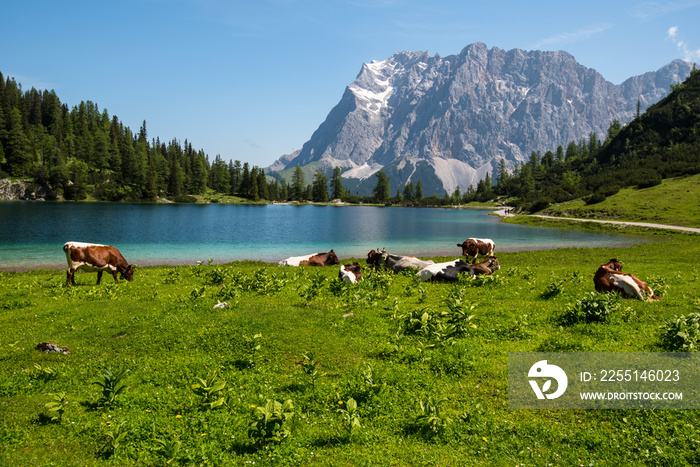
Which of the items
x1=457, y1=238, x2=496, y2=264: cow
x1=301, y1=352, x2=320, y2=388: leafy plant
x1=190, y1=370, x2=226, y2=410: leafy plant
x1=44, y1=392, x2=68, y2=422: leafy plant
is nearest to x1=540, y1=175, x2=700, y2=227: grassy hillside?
x1=457, y1=238, x2=496, y2=264: cow

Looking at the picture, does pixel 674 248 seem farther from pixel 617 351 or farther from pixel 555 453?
pixel 555 453

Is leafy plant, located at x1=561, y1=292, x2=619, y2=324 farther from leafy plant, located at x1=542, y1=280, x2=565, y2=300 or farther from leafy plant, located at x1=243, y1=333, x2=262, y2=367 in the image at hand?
leafy plant, located at x1=243, y1=333, x2=262, y2=367

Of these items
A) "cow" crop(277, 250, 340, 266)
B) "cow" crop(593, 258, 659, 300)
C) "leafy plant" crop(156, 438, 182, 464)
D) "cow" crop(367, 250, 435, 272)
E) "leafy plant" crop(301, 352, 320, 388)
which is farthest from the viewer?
"cow" crop(277, 250, 340, 266)

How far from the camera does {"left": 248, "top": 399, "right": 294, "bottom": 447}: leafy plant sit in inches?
237

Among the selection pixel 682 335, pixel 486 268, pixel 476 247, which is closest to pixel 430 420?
pixel 682 335

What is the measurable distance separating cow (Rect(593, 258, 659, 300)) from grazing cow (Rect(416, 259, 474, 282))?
18.5 ft

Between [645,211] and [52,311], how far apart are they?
89778 millimetres

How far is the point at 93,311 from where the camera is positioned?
1261 centimetres

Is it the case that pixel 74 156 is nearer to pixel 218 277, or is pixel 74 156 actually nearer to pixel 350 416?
pixel 218 277

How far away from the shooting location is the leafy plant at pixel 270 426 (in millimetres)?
6012

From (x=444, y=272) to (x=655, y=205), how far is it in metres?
76.9

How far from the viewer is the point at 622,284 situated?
1334 cm

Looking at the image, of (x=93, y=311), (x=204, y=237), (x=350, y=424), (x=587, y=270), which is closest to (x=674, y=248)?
(x=587, y=270)

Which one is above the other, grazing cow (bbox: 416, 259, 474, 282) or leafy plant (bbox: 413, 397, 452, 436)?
grazing cow (bbox: 416, 259, 474, 282)
